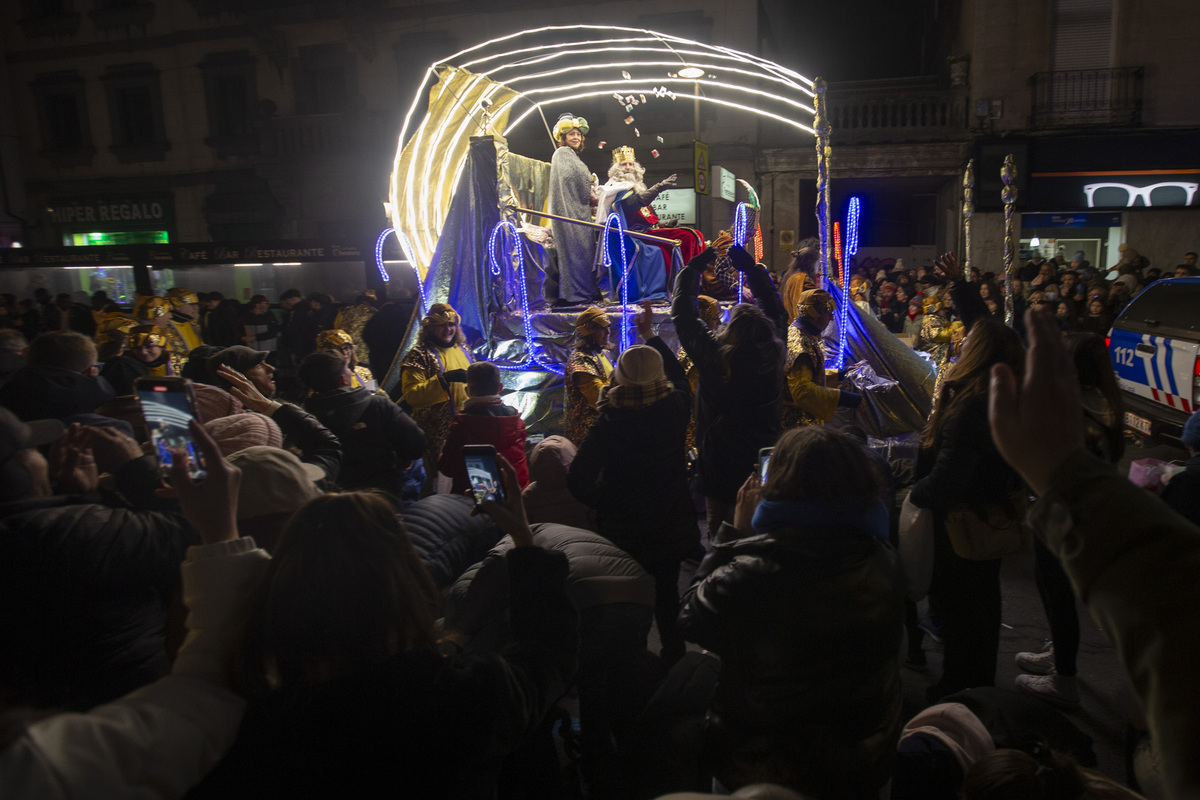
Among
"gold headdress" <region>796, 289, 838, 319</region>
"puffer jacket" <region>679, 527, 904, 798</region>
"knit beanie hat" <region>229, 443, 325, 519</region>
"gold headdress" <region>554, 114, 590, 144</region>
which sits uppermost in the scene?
"gold headdress" <region>554, 114, 590, 144</region>

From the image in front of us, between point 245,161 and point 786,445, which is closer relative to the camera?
point 786,445

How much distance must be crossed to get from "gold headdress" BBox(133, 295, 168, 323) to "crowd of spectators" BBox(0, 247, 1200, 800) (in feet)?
15.0

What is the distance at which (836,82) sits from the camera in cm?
1739

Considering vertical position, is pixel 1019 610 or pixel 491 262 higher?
pixel 491 262

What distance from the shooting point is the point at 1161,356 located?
573 centimetres

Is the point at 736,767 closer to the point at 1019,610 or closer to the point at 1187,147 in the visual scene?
the point at 1019,610

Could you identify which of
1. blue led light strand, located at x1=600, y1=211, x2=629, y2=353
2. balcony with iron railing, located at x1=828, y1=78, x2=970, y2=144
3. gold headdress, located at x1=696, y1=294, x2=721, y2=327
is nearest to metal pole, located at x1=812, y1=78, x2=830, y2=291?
gold headdress, located at x1=696, y1=294, x2=721, y2=327

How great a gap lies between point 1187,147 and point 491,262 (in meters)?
15.1

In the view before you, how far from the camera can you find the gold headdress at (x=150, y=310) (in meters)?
7.43

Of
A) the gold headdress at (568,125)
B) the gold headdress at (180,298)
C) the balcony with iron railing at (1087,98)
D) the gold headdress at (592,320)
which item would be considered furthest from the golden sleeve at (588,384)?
the balcony with iron railing at (1087,98)

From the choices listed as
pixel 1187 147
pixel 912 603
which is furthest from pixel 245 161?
pixel 1187 147

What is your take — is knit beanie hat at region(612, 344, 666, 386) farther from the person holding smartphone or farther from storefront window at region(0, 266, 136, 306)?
storefront window at region(0, 266, 136, 306)

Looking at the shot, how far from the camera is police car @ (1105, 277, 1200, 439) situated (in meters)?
5.37

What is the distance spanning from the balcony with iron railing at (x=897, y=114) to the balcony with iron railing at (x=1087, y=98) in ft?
4.69
